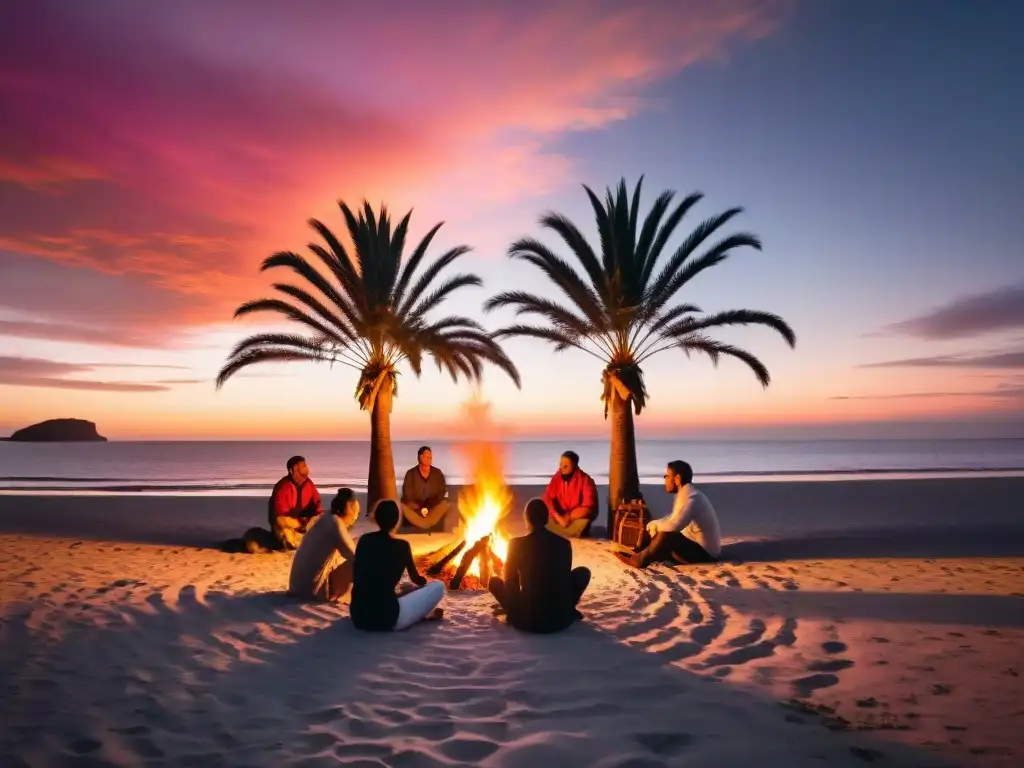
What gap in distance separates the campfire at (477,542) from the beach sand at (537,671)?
88cm

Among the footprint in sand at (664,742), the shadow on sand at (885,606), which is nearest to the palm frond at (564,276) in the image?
the shadow on sand at (885,606)

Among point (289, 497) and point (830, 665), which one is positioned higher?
point (289, 497)

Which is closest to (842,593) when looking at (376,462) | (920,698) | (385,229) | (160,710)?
(920,698)

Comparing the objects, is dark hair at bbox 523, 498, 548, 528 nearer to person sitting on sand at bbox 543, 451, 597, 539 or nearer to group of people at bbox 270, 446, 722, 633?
group of people at bbox 270, 446, 722, 633

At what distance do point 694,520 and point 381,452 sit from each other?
9300 mm

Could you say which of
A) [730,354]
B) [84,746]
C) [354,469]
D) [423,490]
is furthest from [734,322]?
[354,469]

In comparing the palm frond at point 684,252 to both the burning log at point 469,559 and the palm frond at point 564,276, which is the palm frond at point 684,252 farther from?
the burning log at point 469,559

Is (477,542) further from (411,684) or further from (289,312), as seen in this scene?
(289,312)

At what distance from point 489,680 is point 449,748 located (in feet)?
3.88

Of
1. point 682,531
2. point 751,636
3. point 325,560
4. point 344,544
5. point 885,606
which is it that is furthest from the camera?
point 682,531

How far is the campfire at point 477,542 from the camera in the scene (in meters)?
8.58

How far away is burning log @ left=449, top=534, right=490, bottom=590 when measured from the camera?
8.38 m

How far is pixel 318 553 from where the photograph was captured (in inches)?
296

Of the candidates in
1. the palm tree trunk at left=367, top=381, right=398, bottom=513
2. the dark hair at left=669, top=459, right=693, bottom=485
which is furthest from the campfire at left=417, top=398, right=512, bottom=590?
the palm tree trunk at left=367, top=381, right=398, bottom=513
